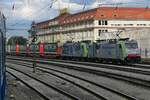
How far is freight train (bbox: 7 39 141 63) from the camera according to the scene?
4635 centimetres

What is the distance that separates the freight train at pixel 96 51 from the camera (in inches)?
1825

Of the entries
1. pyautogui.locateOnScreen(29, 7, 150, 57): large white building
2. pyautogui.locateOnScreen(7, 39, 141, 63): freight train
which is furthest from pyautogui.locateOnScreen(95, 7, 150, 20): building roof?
pyautogui.locateOnScreen(7, 39, 141, 63): freight train

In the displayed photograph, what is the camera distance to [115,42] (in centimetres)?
4784

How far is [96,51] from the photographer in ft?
180

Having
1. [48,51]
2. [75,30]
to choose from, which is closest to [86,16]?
[75,30]

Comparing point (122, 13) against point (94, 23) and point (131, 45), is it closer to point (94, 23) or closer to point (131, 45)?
point (94, 23)

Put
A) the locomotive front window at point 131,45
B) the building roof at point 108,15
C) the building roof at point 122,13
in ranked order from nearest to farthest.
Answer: the locomotive front window at point 131,45
the building roof at point 108,15
the building roof at point 122,13

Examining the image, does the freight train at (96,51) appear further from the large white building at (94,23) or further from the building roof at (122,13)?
the building roof at (122,13)

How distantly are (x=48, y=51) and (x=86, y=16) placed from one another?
2160 inches

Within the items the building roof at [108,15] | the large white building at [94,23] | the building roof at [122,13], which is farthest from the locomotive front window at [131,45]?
the building roof at [122,13]

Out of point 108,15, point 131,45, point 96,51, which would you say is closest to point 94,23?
point 108,15

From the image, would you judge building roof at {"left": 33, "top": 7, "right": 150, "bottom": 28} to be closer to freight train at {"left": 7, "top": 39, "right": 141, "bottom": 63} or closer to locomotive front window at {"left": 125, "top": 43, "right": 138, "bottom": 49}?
freight train at {"left": 7, "top": 39, "right": 141, "bottom": 63}

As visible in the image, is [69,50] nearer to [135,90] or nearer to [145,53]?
[145,53]

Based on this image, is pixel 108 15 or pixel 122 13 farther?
pixel 122 13
